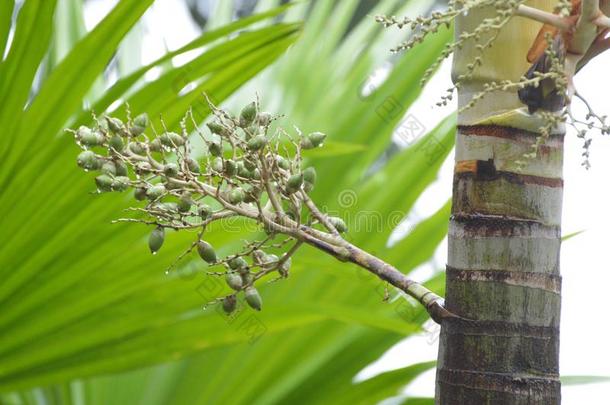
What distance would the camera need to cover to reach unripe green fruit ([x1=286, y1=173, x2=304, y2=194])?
2.18 feet

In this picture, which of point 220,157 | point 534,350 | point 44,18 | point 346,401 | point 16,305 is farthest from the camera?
point 346,401

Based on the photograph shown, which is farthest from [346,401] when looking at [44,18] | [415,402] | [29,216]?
[44,18]

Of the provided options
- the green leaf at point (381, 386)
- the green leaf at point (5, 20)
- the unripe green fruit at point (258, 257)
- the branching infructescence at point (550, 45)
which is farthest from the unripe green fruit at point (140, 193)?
the green leaf at point (381, 386)

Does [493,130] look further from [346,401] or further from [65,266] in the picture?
[346,401]

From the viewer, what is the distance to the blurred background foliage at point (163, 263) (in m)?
1.13

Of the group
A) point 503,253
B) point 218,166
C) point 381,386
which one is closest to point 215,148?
point 218,166

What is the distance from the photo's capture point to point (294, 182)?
2.19 ft

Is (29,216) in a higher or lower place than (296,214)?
higher

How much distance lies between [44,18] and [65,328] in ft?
1.45

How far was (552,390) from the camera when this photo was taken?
0.60m

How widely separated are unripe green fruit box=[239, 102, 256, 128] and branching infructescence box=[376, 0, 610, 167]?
0.44 ft

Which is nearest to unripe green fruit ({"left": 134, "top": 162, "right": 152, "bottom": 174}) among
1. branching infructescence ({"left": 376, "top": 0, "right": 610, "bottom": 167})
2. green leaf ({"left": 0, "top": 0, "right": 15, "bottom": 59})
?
branching infructescence ({"left": 376, "top": 0, "right": 610, "bottom": 167})

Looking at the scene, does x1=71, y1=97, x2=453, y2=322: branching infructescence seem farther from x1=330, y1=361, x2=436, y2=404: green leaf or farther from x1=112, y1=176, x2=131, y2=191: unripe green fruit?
x1=330, y1=361, x2=436, y2=404: green leaf

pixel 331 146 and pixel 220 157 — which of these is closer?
pixel 220 157
